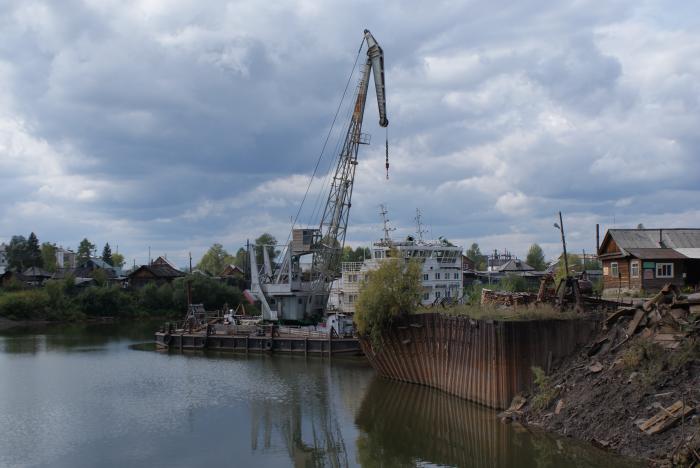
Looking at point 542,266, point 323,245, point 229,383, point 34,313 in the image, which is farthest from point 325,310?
point 542,266

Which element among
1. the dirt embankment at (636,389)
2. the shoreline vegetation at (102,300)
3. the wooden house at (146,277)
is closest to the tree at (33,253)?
the wooden house at (146,277)

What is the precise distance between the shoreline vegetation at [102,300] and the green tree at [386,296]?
155 feet

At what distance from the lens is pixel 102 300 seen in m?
83.8

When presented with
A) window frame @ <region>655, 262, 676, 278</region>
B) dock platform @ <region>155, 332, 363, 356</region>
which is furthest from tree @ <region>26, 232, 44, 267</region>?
window frame @ <region>655, 262, 676, 278</region>

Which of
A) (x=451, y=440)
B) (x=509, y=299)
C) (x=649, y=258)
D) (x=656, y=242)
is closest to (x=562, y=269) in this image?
(x=649, y=258)

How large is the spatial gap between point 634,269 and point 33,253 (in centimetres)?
10451

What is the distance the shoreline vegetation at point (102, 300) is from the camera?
76312 millimetres

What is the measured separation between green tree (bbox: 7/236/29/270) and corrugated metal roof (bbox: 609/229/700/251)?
100070 millimetres

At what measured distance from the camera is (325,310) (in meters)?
52.9

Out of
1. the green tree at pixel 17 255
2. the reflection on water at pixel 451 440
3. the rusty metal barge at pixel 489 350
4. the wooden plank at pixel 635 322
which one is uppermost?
the green tree at pixel 17 255

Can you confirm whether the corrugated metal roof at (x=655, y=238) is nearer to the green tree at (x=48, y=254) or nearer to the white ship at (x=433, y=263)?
the white ship at (x=433, y=263)

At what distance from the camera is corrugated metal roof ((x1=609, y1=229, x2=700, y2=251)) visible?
37281 mm

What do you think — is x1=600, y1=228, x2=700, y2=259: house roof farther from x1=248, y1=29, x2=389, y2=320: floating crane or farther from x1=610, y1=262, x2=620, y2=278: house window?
x1=248, y1=29, x2=389, y2=320: floating crane

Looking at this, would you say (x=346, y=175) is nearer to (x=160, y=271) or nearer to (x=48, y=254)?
(x=160, y=271)
